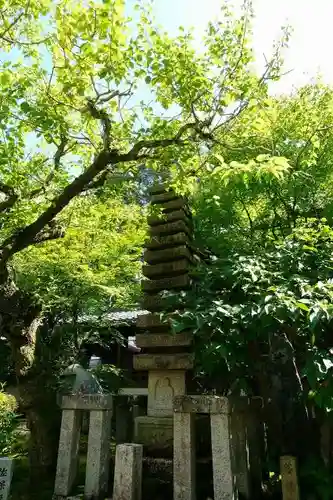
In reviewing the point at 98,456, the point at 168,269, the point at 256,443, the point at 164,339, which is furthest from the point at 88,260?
the point at 256,443

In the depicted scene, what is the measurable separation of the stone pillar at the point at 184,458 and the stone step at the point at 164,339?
1.22 meters

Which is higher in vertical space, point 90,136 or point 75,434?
point 90,136

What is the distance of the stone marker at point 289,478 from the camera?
4.65 metres

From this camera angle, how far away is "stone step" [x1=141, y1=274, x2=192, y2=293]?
6504 mm

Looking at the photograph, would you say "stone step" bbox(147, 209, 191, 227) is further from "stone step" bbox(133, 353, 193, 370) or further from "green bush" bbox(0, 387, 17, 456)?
"green bush" bbox(0, 387, 17, 456)

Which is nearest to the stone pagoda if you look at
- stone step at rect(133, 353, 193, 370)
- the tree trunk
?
stone step at rect(133, 353, 193, 370)

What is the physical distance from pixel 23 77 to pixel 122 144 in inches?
67.3

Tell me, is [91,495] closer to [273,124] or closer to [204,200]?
[204,200]

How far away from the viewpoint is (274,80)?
5.83 metres

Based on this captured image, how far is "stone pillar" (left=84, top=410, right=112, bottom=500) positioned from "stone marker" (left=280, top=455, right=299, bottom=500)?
2.16 meters

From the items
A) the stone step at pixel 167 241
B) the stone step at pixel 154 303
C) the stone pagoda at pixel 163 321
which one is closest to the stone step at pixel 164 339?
the stone pagoda at pixel 163 321

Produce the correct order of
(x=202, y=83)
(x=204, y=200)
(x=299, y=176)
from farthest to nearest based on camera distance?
(x=204, y=200)
(x=299, y=176)
(x=202, y=83)

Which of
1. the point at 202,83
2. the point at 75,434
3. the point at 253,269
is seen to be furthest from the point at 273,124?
the point at 75,434

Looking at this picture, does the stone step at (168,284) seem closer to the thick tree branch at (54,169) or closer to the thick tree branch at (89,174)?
the thick tree branch at (89,174)
